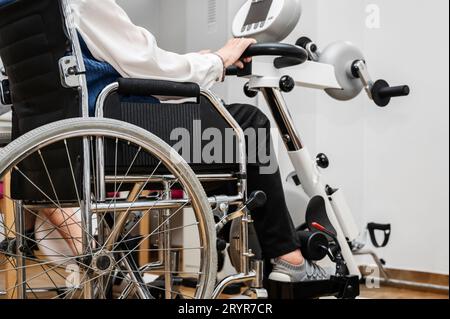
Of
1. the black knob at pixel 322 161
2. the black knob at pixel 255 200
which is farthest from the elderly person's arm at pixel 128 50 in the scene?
the black knob at pixel 322 161

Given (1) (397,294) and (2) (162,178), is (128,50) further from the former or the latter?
(1) (397,294)

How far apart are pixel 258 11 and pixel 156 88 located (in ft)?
2.53

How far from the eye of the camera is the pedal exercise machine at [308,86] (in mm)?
1679

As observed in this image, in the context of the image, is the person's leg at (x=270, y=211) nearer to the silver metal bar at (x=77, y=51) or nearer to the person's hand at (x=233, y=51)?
the person's hand at (x=233, y=51)

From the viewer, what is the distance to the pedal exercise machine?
168cm

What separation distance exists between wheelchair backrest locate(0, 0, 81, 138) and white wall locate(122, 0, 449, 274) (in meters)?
1.38

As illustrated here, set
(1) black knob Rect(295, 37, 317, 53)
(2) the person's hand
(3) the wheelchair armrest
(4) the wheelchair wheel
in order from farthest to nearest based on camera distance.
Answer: (1) black knob Rect(295, 37, 317, 53) < (2) the person's hand < (3) the wheelchair armrest < (4) the wheelchair wheel

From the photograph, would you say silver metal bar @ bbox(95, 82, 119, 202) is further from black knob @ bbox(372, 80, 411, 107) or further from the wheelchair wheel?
black knob @ bbox(372, 80, 411, 107)

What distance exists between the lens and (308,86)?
190 cm

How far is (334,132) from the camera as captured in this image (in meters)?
2.85

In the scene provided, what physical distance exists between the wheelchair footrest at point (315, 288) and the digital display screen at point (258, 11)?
2.77 ft

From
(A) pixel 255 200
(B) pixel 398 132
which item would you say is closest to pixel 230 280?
(A) pixel 255 200

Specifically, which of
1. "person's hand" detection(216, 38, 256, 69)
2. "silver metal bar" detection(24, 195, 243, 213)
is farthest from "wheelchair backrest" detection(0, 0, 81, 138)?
"person's hand" detection(216, 38, 256, 69)
